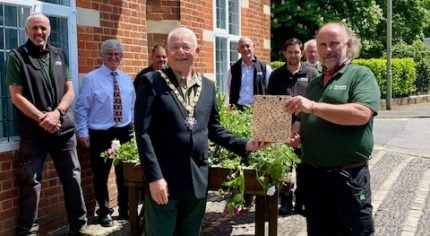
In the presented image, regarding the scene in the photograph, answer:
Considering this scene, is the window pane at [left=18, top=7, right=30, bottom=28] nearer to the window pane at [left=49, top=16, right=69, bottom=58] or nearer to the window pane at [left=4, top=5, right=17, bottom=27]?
the window pane at [left=4, top=5, right=17, bottom=27]

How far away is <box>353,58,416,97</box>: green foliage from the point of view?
20.5 metres

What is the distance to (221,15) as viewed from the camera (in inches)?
382

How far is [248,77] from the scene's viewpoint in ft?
23.7

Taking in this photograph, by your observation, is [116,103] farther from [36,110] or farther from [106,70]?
[36,110]

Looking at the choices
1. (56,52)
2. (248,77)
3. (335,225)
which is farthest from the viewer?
(248,77)

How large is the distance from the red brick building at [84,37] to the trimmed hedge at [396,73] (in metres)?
12.7

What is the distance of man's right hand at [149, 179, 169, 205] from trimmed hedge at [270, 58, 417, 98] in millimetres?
17717

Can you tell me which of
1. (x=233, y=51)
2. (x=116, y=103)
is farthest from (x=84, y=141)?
(x=233, y=51)

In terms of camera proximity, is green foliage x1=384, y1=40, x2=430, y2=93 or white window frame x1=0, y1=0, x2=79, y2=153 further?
green foliage x1=384, y1=40, x2=430, y2=93

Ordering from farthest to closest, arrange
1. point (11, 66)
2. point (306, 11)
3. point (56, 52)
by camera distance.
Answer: point (306, 11)
point (56, 52)
point (11, 66)

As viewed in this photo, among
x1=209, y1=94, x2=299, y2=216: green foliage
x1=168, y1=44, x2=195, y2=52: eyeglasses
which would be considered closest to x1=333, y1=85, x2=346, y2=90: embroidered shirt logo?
x1=209, y1=94, x2=299, y2=216: green foliage

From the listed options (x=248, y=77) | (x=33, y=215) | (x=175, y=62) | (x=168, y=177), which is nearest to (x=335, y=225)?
(x=168, y=177)

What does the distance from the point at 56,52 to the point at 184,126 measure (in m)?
2.18

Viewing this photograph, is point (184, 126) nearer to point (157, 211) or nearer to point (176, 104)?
point (176, 104)
